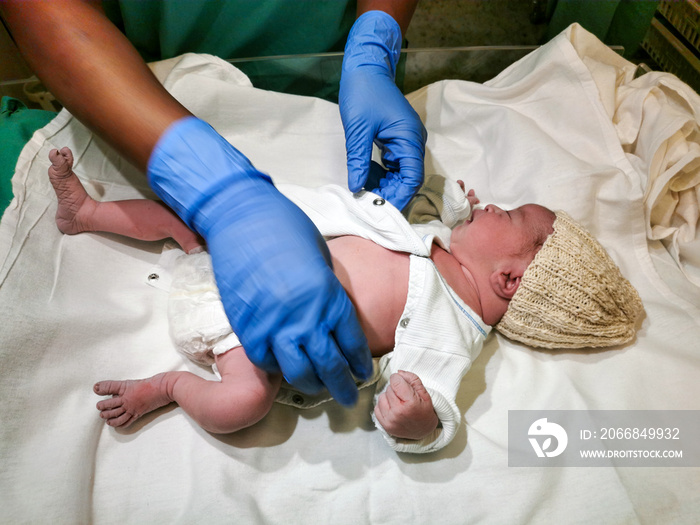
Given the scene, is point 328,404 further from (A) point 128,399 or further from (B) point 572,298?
(B) point 572,298

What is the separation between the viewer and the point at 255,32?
5.03 ft

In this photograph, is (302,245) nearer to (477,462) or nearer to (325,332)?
(325,332)

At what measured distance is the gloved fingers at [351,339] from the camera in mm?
874

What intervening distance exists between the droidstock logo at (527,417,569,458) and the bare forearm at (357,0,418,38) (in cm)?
119

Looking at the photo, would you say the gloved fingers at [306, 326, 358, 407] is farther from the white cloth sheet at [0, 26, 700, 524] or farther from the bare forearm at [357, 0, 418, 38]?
the bare forearm at [357, 0, 418, 38]

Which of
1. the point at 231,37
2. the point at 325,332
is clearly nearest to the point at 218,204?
the point at 325,332

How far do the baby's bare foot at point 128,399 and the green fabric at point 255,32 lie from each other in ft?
3.37

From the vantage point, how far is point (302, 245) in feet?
2.81

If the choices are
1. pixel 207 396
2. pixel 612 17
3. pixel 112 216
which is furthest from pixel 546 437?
pixel 612 17

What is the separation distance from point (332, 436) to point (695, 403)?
2.77ft

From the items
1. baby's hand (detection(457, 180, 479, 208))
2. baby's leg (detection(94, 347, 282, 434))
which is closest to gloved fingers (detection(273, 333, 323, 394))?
baby's leg (detection(94, 347, 282, 434))

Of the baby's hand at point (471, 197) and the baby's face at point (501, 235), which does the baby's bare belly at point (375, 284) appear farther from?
the baby's hand at point (471, 197)

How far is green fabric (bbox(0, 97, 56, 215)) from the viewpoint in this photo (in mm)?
1261

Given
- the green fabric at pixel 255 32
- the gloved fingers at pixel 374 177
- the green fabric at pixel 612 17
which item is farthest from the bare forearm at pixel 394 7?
the green fabric at pixel 612 17
